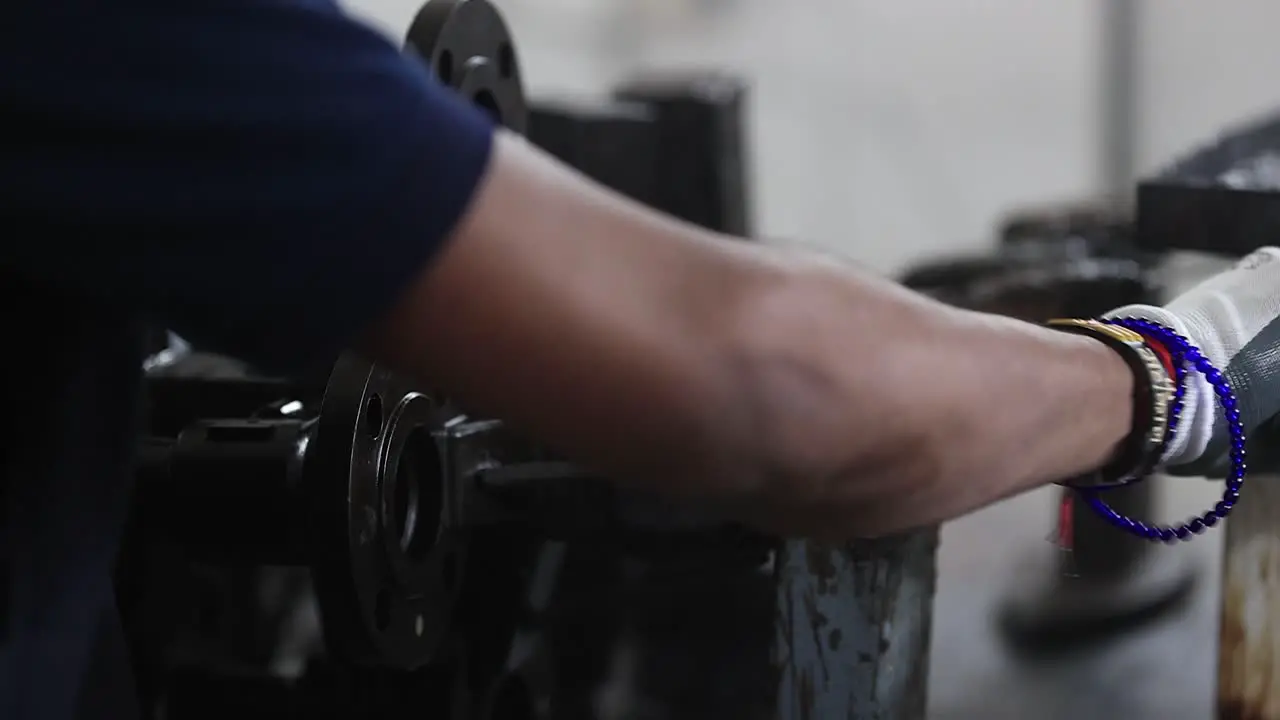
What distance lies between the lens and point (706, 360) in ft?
1.29

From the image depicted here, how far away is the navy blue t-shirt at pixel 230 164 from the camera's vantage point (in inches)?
13.4

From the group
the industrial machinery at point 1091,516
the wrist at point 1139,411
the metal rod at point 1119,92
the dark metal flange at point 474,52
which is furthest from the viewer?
the metal rod at point 1119,92

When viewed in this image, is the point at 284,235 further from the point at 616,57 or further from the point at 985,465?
the point at 616,57

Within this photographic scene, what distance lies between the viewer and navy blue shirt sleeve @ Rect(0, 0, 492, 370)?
0.34 metres

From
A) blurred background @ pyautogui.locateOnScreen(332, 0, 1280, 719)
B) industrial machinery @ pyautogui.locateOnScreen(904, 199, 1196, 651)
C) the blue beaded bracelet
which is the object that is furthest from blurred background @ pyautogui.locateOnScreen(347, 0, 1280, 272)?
the blue beaded bracelet

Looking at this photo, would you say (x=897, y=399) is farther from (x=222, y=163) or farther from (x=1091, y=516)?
(x=1091, y=516)

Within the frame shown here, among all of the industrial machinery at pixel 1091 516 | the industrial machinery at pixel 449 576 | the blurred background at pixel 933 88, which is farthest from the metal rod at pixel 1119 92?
the industrial machinery at pixel 449 576

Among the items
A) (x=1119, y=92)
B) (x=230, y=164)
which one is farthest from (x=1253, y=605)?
(x=1119, y=92)

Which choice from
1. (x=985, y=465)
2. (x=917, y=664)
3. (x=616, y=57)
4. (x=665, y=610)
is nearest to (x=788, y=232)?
(x=616, y=57)

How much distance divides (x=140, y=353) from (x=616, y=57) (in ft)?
6.42

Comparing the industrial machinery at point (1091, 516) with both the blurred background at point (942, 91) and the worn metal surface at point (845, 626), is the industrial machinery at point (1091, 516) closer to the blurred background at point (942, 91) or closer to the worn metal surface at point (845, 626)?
the worn metal surface at point (845, 626)

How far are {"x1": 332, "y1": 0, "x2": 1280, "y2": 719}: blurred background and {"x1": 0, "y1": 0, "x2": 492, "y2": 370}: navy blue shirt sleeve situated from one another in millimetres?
1853

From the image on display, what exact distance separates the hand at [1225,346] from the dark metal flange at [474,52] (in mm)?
358

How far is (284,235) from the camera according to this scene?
34 centimetres
